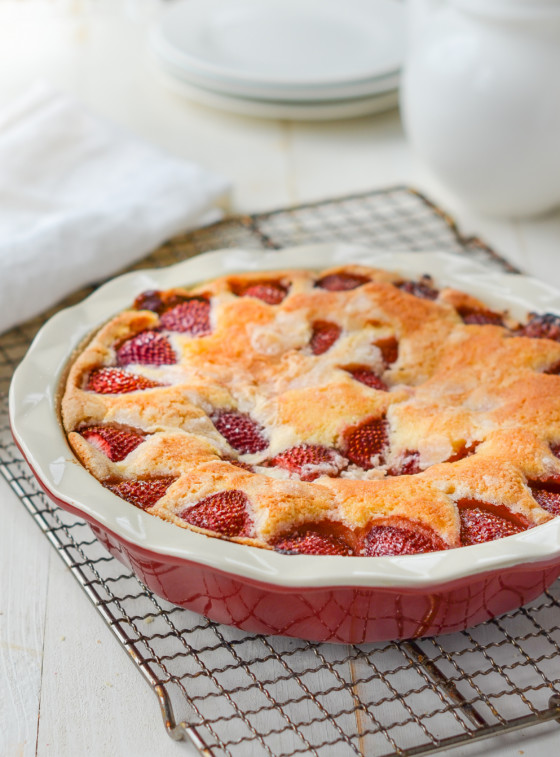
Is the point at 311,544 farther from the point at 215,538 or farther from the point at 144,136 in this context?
the point at 144,136

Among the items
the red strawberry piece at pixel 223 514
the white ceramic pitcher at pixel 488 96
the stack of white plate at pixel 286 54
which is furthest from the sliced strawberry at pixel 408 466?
the stack of white plate at pixel 286 54

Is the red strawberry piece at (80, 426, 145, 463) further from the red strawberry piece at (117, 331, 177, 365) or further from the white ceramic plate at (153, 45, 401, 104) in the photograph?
the white ceramic plate at (153, 45, 401, 104)

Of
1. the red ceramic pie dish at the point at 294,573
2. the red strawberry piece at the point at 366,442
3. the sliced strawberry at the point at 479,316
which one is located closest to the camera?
the red ceramic pie dish at the point at 294,573

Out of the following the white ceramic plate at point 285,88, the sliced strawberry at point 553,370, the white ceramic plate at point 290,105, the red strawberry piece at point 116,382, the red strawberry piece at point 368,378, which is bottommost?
the red strawberry piece at point 368,378

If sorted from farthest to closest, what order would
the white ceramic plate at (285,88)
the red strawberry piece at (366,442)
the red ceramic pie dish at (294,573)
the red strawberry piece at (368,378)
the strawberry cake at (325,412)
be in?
the white ceramic plate at (285,88) → the red strawberry piece at (368,378) → the red strawberry piece at (366,442) → the strawberry cake at (325,412) → the red ceramic pie dish at (294,573)

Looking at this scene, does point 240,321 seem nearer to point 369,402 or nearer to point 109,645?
point 369,402

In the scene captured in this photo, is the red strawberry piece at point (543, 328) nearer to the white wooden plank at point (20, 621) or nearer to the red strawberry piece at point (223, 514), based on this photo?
the red strawberry piece at point (223, 514)

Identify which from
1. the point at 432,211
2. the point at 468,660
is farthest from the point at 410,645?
the point at 432,211

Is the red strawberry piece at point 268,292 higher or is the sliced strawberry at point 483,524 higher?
the red strawberry piece at point 268,292
